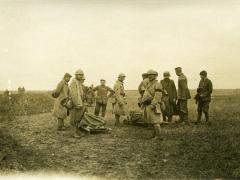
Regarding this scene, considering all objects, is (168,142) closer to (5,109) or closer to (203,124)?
(203,124)

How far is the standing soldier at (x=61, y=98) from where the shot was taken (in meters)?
13.2

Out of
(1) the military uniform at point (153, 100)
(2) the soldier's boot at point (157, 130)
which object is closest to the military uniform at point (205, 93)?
(2) the soldier's boot at point (157, 130)

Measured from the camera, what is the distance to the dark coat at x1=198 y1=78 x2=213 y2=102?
48.4 feet

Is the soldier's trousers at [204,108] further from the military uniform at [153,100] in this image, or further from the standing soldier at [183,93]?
the military uniform at [153,100]

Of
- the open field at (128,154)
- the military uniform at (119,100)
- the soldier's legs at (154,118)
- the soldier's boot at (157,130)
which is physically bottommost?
the open field at (128,154)

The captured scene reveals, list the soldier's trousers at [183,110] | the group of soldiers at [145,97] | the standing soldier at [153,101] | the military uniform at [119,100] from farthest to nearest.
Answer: the soldier's trousers at [183,110]
the military uniform at [119,100]
the group of soldiers at [145,97]
the standing soldier at [153,101]

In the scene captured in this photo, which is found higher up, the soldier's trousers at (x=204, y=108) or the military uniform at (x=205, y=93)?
the military uniform at (x=205, y=93)

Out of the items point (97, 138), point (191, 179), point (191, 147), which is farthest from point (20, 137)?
point (191, 179)

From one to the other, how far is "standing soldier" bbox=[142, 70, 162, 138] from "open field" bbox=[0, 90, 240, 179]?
1.89 ft

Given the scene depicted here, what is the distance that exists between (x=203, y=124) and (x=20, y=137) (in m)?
6.69

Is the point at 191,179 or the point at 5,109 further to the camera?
the point at 5,109

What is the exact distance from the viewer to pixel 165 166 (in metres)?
9.09

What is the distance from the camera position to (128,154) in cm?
1011

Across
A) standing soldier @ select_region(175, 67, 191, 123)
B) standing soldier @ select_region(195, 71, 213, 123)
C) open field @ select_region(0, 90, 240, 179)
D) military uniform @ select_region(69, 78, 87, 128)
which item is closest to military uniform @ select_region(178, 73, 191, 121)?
standing soldier @ select_region(175, 67, 191, 123)
